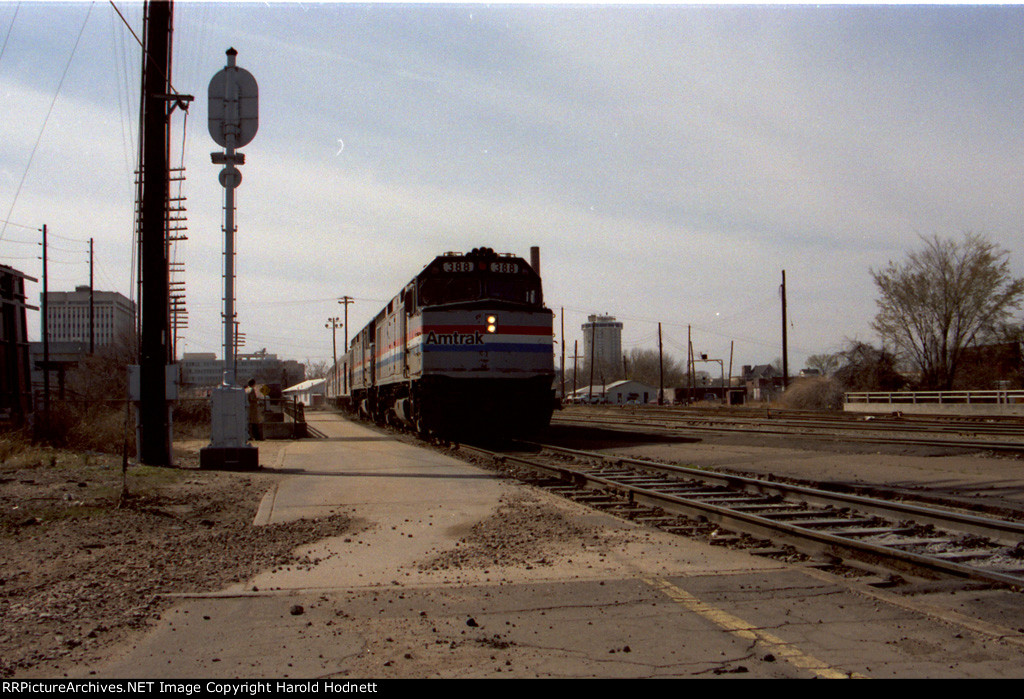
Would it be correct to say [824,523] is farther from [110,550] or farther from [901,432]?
[901,432]

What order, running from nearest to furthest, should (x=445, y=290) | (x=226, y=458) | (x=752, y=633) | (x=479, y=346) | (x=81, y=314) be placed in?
1. (x=752, y=633)
2. (x=226, y=458)
3. (x=479, y=346)
4. (x=445, y=290)
5. (x=81, y=314)

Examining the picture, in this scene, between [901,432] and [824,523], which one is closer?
[824,523]

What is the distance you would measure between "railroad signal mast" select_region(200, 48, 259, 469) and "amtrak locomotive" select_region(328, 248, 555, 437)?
13.9 ft

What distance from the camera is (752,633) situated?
14.4 feet

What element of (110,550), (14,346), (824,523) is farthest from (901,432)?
(14,346)

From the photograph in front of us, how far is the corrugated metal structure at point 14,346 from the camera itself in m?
25.9

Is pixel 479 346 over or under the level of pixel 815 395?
over

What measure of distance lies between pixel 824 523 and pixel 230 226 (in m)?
10.9

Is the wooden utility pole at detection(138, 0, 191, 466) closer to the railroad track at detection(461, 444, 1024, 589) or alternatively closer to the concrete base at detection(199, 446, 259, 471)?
the concrete base at detection(199, 446, 259, 471)

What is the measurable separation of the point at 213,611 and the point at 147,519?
395 cm

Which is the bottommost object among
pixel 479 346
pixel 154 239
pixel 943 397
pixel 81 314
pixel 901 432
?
pixel 901 432

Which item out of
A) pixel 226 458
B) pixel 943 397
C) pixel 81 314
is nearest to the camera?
pixel 226 458

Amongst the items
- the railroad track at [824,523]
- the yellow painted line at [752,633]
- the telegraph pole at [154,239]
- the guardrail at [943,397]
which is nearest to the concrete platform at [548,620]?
the yellow painted line at [752,633]

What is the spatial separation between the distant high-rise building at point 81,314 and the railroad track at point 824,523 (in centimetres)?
8938
